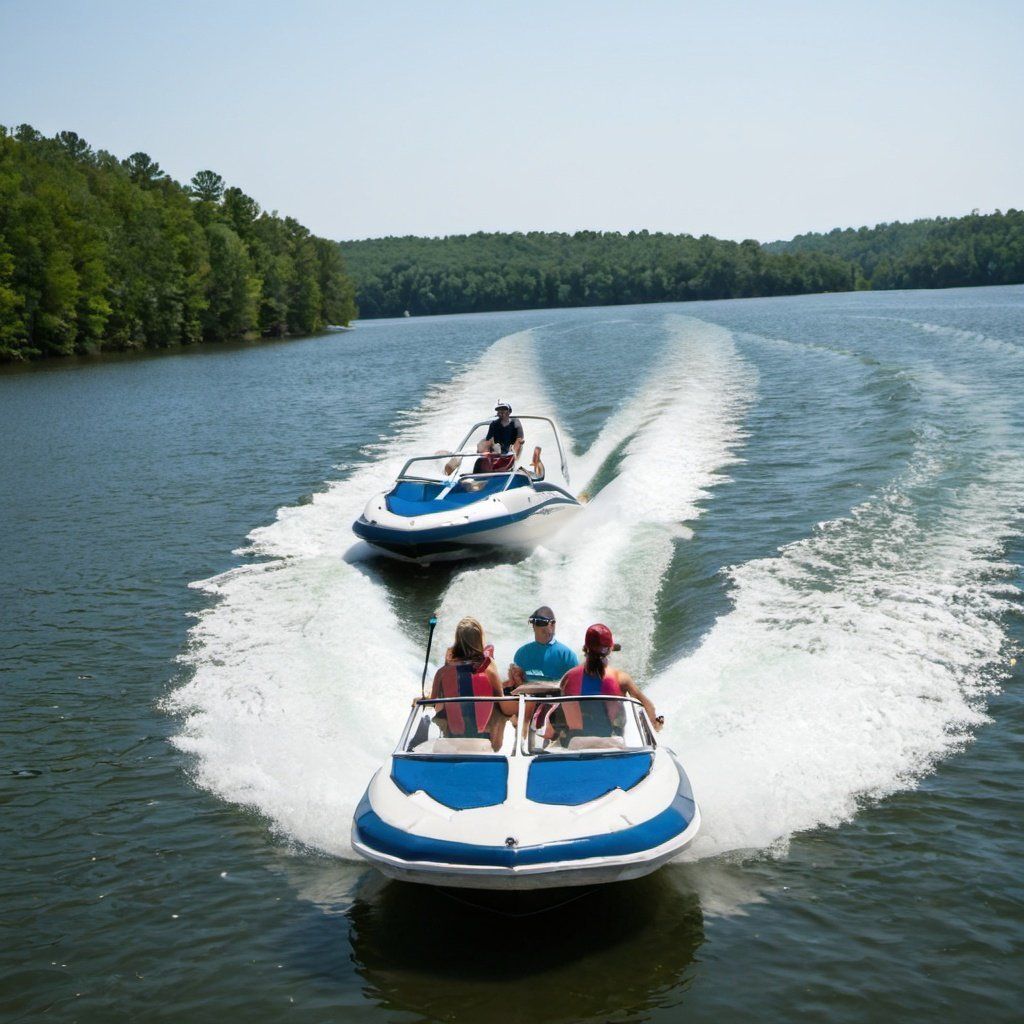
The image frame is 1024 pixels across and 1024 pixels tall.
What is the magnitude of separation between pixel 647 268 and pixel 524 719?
131m

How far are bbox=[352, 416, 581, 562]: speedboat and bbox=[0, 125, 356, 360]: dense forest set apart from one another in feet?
148

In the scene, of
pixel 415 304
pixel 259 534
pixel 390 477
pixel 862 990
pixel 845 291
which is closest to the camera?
pixel 862 990

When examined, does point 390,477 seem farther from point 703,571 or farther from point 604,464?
point 703,571

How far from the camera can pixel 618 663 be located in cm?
1136

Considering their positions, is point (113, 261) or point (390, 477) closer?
point (390, 477)

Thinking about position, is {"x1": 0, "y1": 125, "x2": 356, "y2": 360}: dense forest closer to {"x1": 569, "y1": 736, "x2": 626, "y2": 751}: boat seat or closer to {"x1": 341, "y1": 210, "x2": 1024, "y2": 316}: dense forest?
{"x1": 341, "y1": 210, "x2": 1024, "y2": 316}: dense forest

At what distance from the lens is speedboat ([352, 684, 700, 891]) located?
6621 mm

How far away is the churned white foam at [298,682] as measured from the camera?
8773 millimetres

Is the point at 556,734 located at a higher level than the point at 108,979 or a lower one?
higher

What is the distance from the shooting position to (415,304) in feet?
486

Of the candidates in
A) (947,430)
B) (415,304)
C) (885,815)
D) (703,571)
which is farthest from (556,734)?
(415,304)

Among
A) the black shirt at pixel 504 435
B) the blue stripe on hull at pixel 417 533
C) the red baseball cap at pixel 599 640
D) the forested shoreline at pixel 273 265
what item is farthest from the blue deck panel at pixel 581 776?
the forested shoreline at pixel 273 265

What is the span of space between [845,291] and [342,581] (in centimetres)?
12308

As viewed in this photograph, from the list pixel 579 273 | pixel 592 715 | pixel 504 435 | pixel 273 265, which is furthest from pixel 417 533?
pixel 579 273
